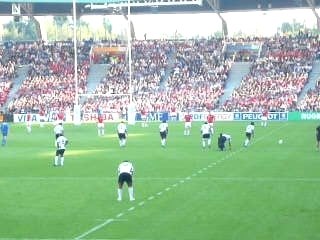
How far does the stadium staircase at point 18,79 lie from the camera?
81.1 metres

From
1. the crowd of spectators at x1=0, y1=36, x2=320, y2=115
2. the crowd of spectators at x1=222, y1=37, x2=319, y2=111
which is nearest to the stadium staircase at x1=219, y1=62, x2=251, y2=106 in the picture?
the crowd of spectators at x1=0, y1=36, x2=320, y2=115

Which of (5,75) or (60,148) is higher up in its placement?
(5,75)

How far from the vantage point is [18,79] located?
84.2 m

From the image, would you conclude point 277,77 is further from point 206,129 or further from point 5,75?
point 206,129

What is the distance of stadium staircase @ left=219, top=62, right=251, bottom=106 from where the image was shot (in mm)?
76188

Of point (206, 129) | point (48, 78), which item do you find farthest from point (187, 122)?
point (48, 78)

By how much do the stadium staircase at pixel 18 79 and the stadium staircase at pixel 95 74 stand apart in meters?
6.57

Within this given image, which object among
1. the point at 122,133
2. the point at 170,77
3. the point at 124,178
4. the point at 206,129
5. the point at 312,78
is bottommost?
the point at 124,178

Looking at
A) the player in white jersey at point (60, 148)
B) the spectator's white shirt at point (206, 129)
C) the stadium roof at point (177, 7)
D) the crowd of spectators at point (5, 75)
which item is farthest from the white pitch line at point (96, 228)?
the stadium roof at point (177, 7)

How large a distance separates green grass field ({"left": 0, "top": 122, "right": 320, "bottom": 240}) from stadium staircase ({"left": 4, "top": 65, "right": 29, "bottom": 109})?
33545 mm

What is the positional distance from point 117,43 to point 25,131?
28.5 m

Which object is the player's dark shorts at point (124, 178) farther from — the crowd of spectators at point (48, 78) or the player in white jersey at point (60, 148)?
the crowd of spectators at point (48, 78)

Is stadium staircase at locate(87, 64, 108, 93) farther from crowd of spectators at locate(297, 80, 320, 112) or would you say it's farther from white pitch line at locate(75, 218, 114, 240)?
white pitch line at locate(75, 218, 114, 240)

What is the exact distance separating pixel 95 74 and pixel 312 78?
839 inches
